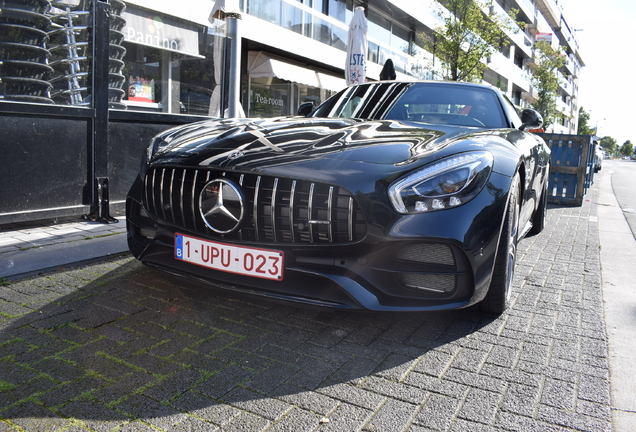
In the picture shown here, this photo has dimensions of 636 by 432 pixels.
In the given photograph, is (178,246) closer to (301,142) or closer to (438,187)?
(301,142)

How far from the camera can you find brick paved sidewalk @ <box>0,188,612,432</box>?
183 centimetres

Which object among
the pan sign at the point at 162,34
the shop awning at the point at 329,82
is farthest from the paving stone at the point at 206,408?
the shop awning at the point at 329,82

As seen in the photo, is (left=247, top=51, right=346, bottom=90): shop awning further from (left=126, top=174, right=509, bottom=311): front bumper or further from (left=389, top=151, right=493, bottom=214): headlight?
(left=126, top=174, right=509, bottom=311): front bumper

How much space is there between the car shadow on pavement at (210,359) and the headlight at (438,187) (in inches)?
22.2

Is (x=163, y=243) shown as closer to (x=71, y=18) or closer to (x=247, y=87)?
(x=71, y=18)

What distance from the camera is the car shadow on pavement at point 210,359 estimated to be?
6.05 ft

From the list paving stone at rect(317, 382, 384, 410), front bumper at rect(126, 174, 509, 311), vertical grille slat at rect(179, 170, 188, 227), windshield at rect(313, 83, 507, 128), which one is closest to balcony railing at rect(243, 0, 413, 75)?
windshield at rect(313, 83, 507, 128)

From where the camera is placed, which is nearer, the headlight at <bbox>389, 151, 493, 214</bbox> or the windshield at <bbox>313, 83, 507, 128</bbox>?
the headlight at <bbox>389, 151, 493, 214</bbox>

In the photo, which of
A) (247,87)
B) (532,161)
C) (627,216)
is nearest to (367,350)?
(532,161)

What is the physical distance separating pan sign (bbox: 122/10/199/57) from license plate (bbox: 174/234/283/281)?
13.0 feet

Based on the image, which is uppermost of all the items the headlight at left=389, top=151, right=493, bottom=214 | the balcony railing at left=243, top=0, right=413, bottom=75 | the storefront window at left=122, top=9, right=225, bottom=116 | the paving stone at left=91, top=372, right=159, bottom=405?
the balcony railing at left=243, top=0, right=413, bottom=75

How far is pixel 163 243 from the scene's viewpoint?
9.21 feet

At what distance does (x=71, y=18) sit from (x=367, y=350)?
4262 millimetres

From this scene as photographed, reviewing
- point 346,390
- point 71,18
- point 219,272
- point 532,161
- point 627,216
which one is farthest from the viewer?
point 627,216
